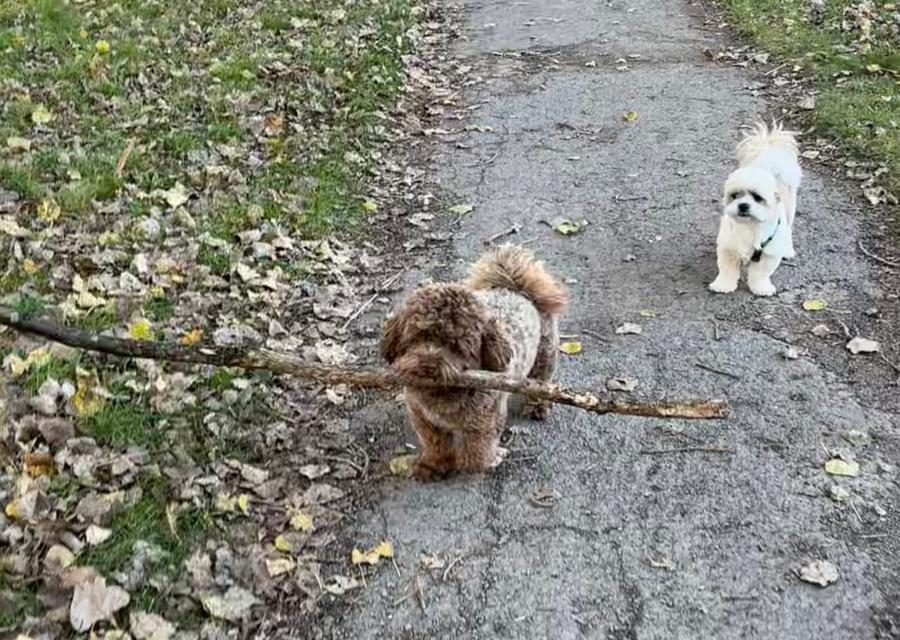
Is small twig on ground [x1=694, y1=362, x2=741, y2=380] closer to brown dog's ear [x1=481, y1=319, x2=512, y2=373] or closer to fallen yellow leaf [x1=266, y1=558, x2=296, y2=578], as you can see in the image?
brown dog's ear [x1=481, y1=319, x2=512, y2=373]

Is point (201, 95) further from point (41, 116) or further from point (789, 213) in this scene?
point (789, 213)

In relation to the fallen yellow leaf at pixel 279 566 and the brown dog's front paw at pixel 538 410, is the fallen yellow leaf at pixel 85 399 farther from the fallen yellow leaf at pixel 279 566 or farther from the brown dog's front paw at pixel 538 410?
the brown dog's front paw at pixel 538 410

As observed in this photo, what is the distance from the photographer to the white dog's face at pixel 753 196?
5824mm

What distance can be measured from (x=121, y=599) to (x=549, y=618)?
1.57 metres

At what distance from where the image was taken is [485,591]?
3990 millimetres

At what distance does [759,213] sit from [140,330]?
3454 millimetres

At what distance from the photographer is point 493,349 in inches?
164

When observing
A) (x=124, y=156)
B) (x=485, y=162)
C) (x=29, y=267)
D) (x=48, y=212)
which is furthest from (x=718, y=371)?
(x=124, y=156)

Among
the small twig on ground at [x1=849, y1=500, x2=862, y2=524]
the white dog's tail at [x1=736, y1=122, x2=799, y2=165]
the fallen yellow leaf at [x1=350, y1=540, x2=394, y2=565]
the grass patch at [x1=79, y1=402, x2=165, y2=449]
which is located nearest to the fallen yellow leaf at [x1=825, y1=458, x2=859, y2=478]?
the small twig on ground at [x1=849, y1=500, x2=862, y2=524]

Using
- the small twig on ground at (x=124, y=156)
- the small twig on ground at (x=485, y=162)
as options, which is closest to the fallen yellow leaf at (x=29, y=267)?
the small twig on ground at (x=124, y=156)

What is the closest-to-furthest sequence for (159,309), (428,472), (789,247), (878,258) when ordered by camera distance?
(428,472) < (159,309) < (789,247) < (878,258)

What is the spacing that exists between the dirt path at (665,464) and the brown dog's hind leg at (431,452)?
0.08m

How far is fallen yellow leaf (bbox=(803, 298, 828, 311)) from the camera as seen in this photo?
593 centimetres

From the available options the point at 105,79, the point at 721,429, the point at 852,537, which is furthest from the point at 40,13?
the point at 852,537
